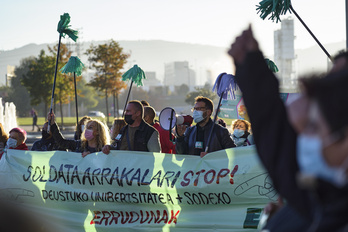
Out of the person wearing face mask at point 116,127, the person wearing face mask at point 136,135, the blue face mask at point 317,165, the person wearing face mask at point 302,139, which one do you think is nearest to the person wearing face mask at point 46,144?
the person wearing face mask at point 116,127

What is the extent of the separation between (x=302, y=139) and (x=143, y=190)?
4.82 m

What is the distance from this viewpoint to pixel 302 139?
1.57 metres

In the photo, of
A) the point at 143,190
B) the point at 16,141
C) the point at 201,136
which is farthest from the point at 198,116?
the point at 16,141

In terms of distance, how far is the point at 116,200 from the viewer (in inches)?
251

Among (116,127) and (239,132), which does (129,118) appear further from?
(239,132)

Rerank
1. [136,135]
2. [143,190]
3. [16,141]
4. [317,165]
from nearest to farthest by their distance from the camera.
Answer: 1. [317,165]
2. [143,190]
3. [136,135]
4. [16,141]

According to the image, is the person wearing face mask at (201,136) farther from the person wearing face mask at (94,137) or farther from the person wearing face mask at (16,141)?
the person wearing face mask at (16,141)

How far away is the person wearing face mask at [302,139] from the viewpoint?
1.51m

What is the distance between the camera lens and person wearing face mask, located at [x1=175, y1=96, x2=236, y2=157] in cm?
678

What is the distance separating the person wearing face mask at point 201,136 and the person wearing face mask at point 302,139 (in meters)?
4.85

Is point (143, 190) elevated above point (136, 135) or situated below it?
below

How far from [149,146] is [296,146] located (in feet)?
16.5

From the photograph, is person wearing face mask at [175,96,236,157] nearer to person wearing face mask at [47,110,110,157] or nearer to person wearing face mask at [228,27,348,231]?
person wearing face mask at [47,110,110,157]

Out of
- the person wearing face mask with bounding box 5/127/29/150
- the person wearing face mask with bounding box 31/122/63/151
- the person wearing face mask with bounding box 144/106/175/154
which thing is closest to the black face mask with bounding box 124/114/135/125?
the person wearing face mask with bounding box 144/106/175/154
